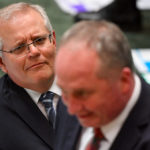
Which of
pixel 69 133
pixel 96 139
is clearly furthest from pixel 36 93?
pixel 96 139

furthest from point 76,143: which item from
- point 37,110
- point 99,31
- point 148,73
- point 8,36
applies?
point 148,73

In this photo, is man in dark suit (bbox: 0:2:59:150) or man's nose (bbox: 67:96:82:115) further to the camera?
man in dark suit (bbox: 0:2:59:150)

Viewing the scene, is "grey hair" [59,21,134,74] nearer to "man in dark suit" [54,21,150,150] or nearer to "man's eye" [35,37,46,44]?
"man in dark suit" [54,21,150,150]

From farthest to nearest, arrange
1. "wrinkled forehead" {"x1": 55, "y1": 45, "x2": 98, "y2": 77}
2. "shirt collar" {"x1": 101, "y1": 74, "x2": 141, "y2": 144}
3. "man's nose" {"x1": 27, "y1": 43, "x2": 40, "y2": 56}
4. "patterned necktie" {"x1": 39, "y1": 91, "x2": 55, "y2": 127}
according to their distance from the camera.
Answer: "patterned necktie" {"x1": 39, "y1": 91, "x2": 55, "y2": 127} < "man's nose" {"x1": 27, "y1": 43, "x2": 40, "y2": 56} < "shirt collar" {"x1": 101, "y1": 74, "x2": 141, "y2": 144} < "wrinkled forehead" {"x1": 55, "y1": 45, "x2": 98, "y2": 77}

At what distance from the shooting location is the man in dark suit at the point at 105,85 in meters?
1.06

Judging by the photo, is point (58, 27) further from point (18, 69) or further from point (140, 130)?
point (140, 130)

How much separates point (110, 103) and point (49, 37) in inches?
33.7

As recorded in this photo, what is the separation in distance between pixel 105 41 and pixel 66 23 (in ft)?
12.3

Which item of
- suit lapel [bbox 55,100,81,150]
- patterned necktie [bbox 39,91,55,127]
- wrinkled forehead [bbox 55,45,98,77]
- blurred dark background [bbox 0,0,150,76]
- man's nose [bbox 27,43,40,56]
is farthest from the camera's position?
blurred dark background [bbox 0,0,150,76]

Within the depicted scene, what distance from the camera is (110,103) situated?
1.11 meters

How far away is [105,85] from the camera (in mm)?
1079

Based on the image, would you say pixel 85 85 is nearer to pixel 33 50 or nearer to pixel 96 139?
pixel 96 139

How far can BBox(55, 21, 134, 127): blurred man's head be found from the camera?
1.06 meters

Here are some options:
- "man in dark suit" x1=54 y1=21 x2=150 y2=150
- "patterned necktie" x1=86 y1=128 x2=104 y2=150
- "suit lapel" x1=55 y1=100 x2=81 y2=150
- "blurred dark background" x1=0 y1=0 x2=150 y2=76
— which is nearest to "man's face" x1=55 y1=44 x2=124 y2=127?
"man in dark suit" x1=54 y1=21 x2=150 y2=150
